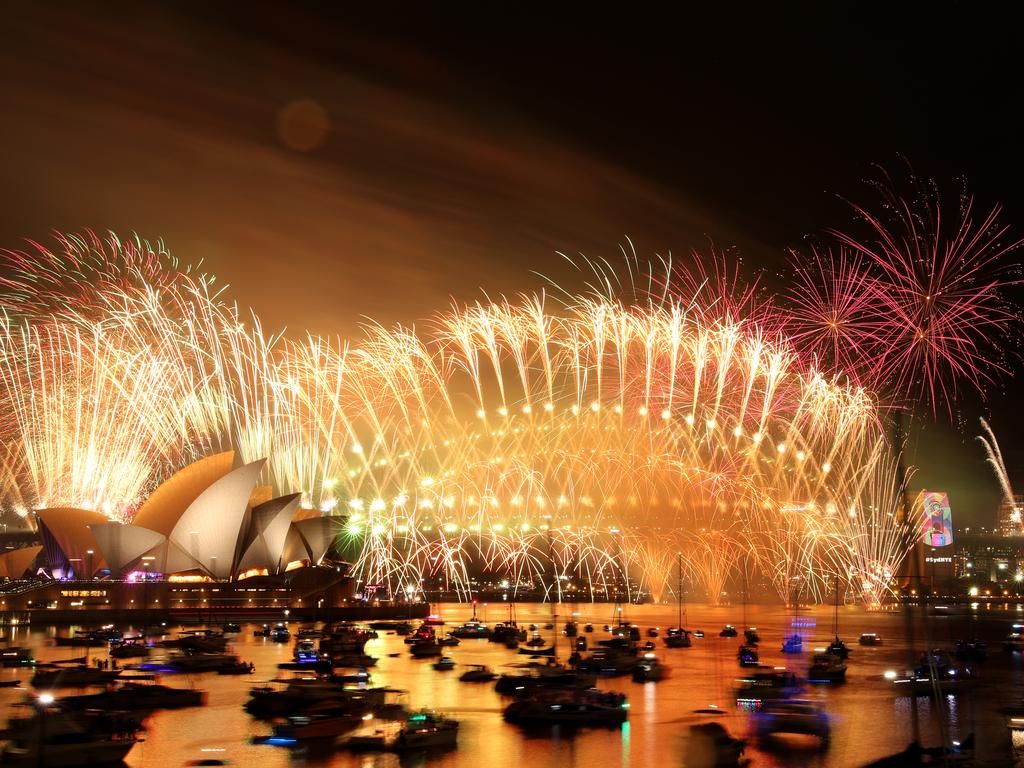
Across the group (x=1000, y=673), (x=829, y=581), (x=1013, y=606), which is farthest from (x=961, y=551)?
(x=1000, y=673)

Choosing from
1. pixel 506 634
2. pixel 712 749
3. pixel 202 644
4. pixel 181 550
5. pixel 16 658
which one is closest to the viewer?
pixel 712 749

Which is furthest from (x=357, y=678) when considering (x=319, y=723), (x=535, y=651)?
(x=535, y=651)

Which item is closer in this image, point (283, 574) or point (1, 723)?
point (1, 723)

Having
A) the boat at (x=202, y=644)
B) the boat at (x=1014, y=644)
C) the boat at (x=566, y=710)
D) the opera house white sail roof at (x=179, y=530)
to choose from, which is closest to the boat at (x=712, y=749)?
the boat at (x=566, y=710)

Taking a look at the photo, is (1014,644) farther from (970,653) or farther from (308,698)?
(308,698)

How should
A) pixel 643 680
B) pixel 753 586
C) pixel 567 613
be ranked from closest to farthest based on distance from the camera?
pixel 643 680 < pixel 567 613 < pixel 753 586

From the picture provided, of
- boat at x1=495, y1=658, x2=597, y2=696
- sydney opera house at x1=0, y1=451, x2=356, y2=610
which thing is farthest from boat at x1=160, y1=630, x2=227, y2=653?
sydney opera house at x1=0, y1=451, x2=356, y2=610

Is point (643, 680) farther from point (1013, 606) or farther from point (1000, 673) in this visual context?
point (1013, 606)
